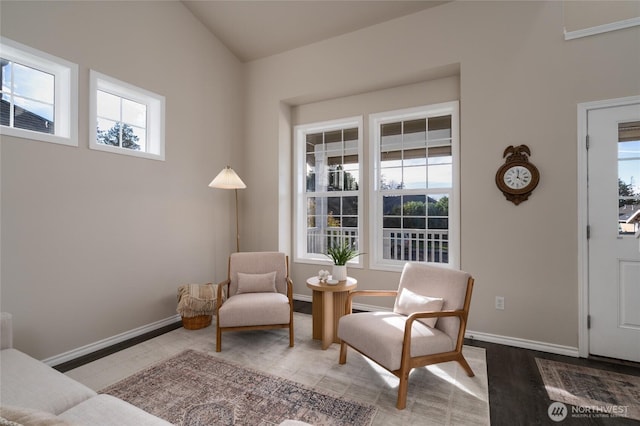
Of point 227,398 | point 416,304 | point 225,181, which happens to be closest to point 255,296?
point 227,398

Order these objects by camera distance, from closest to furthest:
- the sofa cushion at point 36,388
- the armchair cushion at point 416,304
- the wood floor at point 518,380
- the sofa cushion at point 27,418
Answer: the sofa cushion at point 27,418, the sofa cushion at point 36,388, the wood floor at point 518,380, the armchair cushion at point 416,304

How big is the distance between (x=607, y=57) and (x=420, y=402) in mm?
3289

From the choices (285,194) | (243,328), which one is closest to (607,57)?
(285,194)

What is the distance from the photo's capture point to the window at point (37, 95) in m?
2.45

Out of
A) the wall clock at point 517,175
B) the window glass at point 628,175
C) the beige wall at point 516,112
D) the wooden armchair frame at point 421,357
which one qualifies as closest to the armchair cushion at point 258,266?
the wooden armchair frame at point 421,357

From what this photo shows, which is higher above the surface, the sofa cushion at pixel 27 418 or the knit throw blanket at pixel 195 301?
the sofa cushion at pixel 27 418

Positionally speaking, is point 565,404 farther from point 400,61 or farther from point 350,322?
point 400,61

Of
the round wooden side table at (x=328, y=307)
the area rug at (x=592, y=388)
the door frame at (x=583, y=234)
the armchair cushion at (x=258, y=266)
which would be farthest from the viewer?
the armchair cushion at (x=258, y=266)

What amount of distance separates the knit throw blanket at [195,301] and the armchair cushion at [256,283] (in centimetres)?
36

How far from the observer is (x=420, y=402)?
208cm

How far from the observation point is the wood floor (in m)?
1.91

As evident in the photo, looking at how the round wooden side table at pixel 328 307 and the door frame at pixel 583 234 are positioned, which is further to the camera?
the round wooden side table at pixel 328 307

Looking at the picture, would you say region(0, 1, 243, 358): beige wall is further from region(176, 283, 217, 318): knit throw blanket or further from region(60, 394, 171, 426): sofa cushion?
region(60, 394, 171, 426): sofa cushion

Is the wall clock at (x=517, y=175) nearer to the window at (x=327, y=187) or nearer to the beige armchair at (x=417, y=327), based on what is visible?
the beige armchair at (x=417, y=327)
